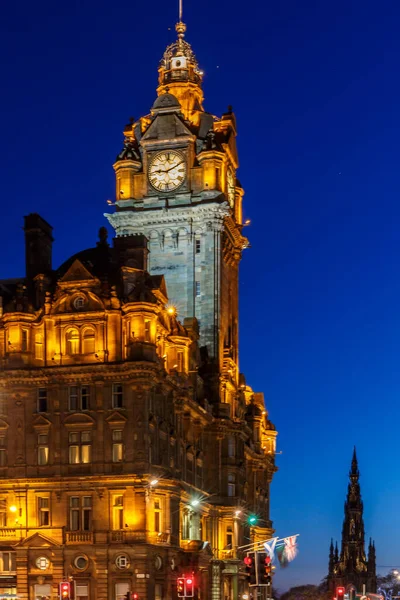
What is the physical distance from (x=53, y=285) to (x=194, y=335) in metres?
19.4

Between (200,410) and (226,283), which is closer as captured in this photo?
(200,410)

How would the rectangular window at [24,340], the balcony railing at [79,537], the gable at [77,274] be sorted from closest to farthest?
1. the balcony railing at [79,537]
2. the gable at [77,274]
3. the rectangular window at [24,340]

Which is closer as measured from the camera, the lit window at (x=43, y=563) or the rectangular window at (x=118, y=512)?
the lit window at (x=43, y=563)

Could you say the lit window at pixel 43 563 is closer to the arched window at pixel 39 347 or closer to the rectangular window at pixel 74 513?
the rectangular window at pixel 74 513

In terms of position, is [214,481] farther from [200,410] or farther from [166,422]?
[166,422]

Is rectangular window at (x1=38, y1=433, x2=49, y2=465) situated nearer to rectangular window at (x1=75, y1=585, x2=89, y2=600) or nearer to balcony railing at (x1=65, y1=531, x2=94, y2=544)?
balcony railing at (x1=65, y1=531, x2=94, y2=544)

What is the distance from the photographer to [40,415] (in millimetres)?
97062

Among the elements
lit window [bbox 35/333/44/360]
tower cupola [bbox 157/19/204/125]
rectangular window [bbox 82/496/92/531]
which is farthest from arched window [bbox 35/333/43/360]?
tower cupola [bbox 157/19/204/125]

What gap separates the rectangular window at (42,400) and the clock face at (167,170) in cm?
4020

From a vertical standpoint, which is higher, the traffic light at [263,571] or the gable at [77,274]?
the gable at [77,274]

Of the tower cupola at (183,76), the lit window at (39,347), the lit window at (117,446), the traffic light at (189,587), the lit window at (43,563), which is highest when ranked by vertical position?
the tower cupola at (183,76)

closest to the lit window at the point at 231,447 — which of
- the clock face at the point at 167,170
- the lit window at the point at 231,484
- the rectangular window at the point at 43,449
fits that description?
the lit window at the point at 231,484

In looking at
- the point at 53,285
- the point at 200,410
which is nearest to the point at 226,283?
the point at 200,410

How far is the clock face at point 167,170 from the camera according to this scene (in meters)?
131
